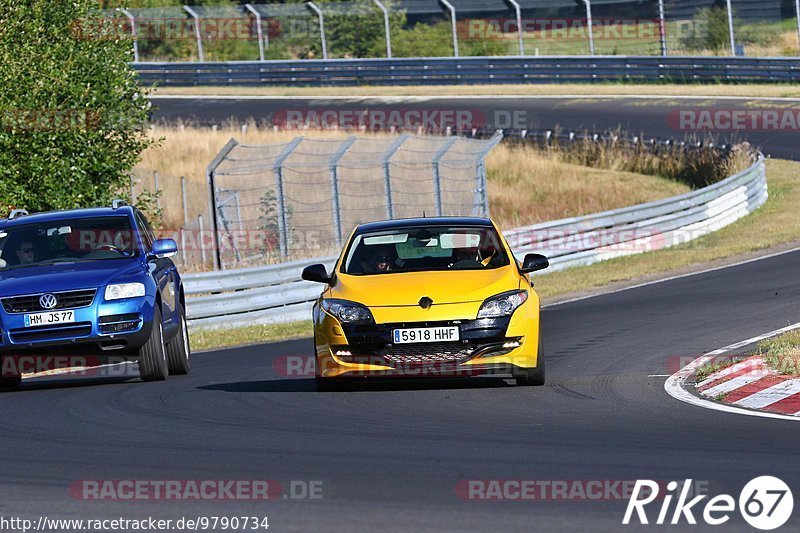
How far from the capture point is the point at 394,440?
9031 mm

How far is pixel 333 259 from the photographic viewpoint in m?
21.2

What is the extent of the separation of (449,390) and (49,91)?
11449 mm

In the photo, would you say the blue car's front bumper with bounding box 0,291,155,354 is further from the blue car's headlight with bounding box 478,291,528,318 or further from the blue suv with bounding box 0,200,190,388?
the blue car's headlight with bounding box 478,291,528,318

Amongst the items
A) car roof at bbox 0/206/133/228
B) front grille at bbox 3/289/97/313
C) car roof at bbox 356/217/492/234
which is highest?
car roof at bbox 0/206/133/228

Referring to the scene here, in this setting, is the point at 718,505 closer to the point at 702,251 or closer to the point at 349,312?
the point at 349,312

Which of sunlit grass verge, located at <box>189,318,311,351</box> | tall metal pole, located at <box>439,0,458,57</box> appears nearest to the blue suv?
sunlit grass verge, located at <box>189,318,311,351</box>

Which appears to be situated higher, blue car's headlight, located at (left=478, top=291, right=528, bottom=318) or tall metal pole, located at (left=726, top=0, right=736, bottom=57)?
tall metal pole, located at (left=726, top=0, right=736, bottom=57)

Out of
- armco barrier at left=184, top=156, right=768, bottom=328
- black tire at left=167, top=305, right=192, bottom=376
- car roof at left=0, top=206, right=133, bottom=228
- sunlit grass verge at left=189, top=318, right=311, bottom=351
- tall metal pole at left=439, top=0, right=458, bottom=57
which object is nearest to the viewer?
car roof at left=0, top=206, right=133, bottom=228

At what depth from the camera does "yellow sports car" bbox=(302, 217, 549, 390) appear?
11.1m

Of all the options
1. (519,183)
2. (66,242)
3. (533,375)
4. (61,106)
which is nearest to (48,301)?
(66,242)

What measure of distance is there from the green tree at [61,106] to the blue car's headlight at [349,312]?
10094mm

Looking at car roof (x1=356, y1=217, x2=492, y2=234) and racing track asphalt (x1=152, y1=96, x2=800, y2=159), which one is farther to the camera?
racing track asphalt (x1=152, y1=96, x2=800, y2=159)

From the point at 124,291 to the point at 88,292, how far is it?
1.06 ft

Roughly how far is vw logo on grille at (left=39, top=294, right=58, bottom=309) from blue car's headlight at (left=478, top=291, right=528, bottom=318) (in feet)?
13.2
